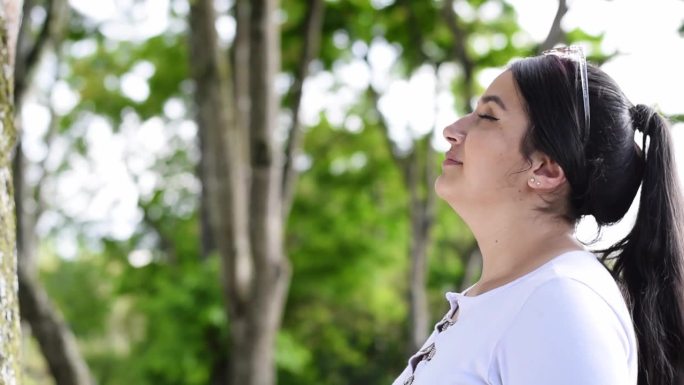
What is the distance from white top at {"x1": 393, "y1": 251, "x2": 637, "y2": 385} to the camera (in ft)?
4.38

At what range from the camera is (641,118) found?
1.74 m

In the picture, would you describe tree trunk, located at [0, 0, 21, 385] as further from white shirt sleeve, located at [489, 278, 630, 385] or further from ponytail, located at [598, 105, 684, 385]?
ponytail, located at [598, 105, 684, 385]

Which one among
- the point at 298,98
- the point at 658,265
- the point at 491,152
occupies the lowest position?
the point at 298,98

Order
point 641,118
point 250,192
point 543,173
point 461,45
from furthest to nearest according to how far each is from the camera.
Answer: point 461,45
point 250,192
point 641,118
point 543,173

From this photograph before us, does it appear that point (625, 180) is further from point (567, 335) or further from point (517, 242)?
point (567, 335)

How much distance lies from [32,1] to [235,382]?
3.65 metres

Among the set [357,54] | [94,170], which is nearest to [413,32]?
[357,54]

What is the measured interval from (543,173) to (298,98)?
640cm

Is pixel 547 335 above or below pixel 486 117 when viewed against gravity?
below

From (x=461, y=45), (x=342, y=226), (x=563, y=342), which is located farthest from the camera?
(x=342, y=226)

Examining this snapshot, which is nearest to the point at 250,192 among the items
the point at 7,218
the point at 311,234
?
the point at 7,218

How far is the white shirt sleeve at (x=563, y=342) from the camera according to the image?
1.33 meters

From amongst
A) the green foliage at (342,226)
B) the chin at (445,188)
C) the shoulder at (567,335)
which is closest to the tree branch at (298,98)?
the chin at (445,188)

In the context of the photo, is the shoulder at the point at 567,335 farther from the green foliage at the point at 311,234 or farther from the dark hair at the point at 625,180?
the green foliage at the point at 311,234
